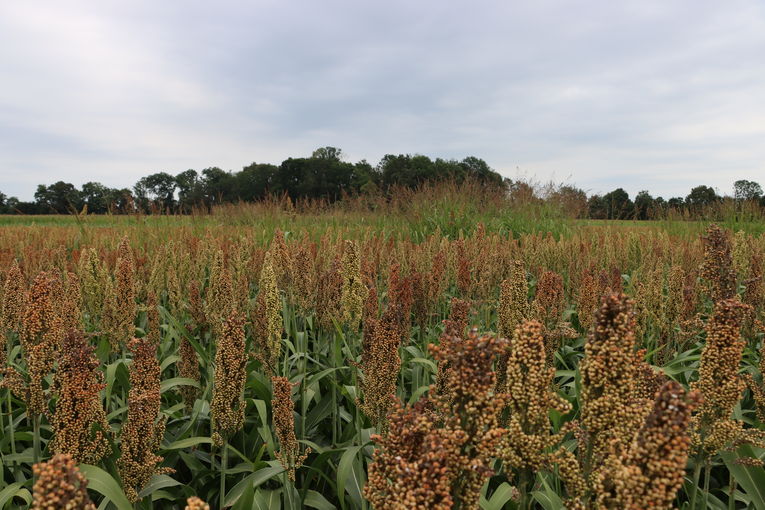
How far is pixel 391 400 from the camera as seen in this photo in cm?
204

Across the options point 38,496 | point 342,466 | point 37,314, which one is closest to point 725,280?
point 342,466

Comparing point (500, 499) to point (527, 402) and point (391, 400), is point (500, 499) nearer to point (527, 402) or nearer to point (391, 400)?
point (391, 400)

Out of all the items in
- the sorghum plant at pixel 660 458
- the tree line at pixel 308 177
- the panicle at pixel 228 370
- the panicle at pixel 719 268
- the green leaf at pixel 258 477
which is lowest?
the green leaf at pixel 258 477

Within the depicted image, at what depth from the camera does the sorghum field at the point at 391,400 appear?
106 centimetres

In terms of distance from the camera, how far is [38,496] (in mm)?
871

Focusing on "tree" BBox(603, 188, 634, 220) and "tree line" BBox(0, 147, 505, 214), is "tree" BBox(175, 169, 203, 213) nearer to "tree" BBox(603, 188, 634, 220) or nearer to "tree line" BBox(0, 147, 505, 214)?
"tree line" BBox(0, 147, 505, 214)

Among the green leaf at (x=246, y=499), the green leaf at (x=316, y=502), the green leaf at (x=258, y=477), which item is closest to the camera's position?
the green leaf at (x=246, y=499)

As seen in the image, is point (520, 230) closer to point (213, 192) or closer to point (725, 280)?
point (725, 280)

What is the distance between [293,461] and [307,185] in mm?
81119

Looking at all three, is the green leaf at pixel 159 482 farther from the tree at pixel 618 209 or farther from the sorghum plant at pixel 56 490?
the tree at pixel 618 209

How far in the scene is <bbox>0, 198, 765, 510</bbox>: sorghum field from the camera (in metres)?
1.06

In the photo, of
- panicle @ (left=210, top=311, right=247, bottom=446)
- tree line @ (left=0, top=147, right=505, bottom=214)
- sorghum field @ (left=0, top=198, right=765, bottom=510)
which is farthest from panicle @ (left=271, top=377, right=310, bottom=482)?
tree line @ (left=0, top=147, right=505, bottom=214)

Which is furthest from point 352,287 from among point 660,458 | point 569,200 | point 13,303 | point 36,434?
point 569,200

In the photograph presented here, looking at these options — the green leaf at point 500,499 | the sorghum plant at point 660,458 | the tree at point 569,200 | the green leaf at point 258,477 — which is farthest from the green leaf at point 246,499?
the tree at point 569,200
